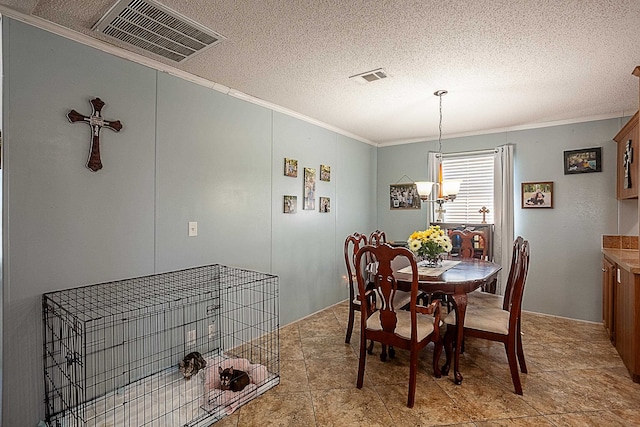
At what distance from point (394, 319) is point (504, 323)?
0.85 metres

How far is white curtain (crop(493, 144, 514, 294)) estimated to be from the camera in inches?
171

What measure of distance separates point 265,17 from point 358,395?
8.30ft

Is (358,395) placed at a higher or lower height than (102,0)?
lower

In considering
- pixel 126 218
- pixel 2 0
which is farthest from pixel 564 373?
pixel 2 0

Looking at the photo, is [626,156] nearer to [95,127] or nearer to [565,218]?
[565,218]

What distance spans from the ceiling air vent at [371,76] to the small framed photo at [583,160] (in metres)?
2.73

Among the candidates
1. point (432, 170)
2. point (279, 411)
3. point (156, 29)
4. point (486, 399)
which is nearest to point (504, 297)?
point (486, 399)

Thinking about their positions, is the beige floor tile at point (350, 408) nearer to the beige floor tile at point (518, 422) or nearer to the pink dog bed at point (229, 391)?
the pink dog bed at point (229, 391)

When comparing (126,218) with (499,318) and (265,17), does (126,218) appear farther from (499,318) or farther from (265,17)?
(499,318)

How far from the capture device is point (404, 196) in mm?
5242

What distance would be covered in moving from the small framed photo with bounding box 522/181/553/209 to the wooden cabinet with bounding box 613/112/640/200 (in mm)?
627

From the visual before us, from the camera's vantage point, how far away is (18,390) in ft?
6.38

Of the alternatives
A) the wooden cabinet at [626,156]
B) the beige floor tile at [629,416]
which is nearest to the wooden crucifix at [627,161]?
the wooden cabinet at [626,156]

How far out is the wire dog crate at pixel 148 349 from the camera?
2.09m
